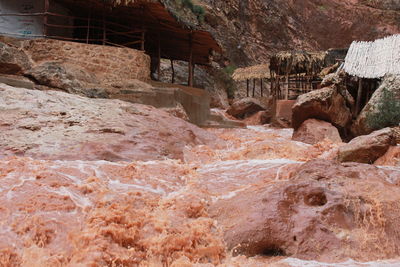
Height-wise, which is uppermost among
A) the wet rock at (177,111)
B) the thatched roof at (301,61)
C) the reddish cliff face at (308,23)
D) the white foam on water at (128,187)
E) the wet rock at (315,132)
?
the reddish cliff face at (308,23)

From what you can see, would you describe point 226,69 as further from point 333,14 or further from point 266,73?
point 333,14

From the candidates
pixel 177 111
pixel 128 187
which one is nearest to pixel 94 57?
pixel 177 111

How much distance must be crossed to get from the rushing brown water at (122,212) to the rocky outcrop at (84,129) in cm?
48

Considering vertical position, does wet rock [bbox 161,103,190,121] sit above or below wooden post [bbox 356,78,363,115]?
below


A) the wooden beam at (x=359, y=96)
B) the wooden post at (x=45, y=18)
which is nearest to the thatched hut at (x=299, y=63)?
the wooden beam at (x=359, y=96)

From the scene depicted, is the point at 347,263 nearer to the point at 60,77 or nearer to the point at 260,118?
the point at 60,77

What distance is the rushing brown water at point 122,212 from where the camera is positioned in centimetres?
313

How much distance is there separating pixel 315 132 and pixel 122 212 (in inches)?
266

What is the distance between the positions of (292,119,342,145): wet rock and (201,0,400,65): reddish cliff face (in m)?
17.3

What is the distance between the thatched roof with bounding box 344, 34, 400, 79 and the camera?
407 inches

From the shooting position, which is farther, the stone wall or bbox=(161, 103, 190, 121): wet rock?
the stone wall

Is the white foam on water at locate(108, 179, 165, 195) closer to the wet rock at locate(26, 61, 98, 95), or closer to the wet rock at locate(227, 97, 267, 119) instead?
the wet rock at locate(26, 61, 98, 95)

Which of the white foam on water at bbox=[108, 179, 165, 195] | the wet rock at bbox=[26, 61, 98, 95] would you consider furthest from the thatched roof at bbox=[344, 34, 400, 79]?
the white foam on water at bbox=[108, 179, 165, 195]

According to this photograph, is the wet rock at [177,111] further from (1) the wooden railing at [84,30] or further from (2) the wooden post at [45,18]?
(2) the wooden post at [45,18]
